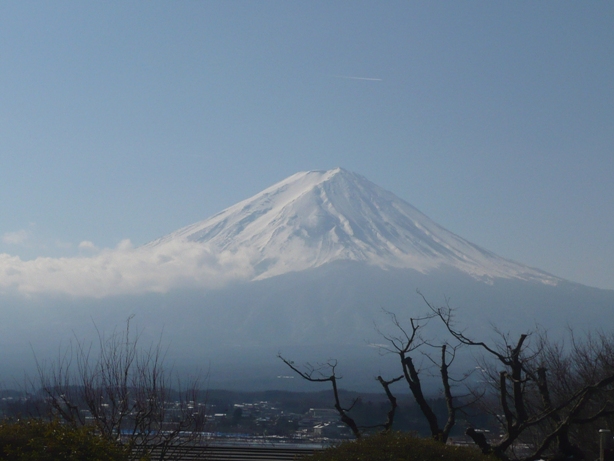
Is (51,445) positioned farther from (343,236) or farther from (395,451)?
(343,236)

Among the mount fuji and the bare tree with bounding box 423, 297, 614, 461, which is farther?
the mount fuji

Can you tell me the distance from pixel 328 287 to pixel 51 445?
114390mm

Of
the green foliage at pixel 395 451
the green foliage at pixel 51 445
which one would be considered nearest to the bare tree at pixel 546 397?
the green foliage at pixel 395 451

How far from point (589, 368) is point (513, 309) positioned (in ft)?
336

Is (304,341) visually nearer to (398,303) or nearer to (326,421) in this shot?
(398,303)

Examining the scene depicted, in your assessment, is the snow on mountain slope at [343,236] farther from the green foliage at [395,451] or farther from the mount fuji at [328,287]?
the green foliage at [395,451]

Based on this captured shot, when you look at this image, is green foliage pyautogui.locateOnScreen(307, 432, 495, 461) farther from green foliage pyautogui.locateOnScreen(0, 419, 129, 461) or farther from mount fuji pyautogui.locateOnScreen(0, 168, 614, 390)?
mount fuji pyautogui.locateOnScreen(0, 168, 614, 390)

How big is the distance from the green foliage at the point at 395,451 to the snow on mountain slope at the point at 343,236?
110 m

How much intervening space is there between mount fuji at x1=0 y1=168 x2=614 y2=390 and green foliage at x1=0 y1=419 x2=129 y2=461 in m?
84.6

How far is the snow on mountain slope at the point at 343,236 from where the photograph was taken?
4779 inches

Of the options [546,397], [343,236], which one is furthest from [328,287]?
[546,397]

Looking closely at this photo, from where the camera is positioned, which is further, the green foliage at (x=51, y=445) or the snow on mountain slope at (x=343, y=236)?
the snow on mountain slope at (x=343, y=236)

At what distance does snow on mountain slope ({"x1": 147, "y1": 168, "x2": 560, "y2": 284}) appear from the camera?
398 feet

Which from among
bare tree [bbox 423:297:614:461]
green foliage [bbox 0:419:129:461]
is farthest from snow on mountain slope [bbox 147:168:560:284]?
green foliage [bbox 0:419:129:461]
